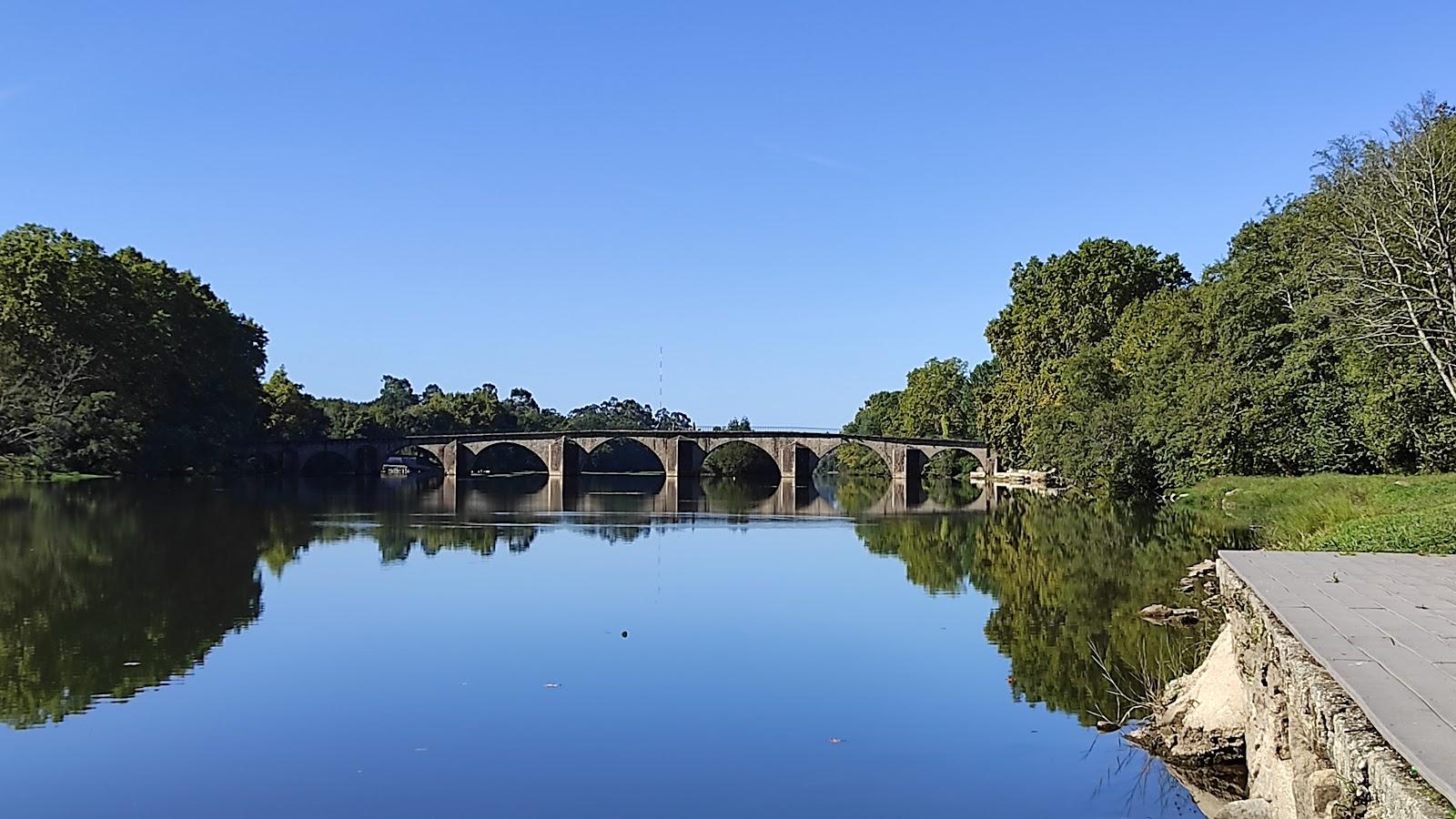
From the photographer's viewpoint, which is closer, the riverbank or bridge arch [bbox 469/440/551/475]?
the riverbank

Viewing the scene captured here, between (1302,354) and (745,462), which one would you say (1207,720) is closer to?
(1302,354)

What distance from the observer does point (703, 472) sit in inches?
4163

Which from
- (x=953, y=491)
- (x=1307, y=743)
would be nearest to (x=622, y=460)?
(x=953, y=491)

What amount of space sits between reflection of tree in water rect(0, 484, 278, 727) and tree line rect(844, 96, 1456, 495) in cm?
2594

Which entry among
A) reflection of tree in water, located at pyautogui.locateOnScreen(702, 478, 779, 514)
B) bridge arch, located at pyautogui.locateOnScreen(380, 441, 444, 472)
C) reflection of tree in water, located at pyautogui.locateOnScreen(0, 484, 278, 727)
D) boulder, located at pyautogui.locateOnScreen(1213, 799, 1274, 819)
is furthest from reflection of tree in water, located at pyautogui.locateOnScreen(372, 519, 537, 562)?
bridge arch, located at pyautogui.locateOnScreen(380, 441, 444, 472)

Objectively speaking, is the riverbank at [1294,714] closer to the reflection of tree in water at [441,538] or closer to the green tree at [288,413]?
the reflection of tree in water at [441,538]

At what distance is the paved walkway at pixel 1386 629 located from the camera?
230 inches

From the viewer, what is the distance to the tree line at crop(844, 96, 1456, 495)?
30.1 meters

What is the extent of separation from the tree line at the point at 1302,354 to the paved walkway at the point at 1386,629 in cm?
1866

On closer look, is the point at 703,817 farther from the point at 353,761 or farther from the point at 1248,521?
the point at 1248,521

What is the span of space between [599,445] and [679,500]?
97.4ft

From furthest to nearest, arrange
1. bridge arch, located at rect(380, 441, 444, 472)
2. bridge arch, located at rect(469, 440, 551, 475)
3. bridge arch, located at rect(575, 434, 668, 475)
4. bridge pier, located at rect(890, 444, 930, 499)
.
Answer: bridge arch, located at rect(575, 434, 668, 475)
bridge arch, located at rect(469, 440, 551, 475)
bridge arch, located at rect(380, 441, 444, 472)
bridge pier, located at rect(890, 444, 930, 499)

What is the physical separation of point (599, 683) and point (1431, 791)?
10.5 m

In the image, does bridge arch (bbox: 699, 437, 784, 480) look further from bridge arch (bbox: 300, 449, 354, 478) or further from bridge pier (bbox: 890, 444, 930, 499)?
bridge arch (bbox: 300, 449, 354, 478)
